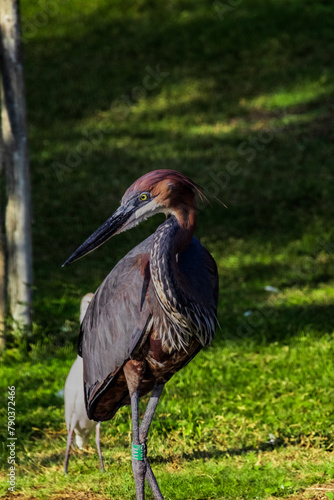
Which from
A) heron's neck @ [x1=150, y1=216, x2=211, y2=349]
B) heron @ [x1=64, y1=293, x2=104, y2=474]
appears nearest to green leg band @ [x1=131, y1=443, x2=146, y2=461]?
heron's neck @ [x1=150, y1=216, x2=211, y2=349]

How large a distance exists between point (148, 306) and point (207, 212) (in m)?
7.20

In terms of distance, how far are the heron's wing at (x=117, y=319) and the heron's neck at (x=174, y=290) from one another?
15 centimetres

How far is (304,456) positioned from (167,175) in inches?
95.6

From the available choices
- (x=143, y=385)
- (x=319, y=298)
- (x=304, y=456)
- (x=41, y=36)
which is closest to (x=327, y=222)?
(x=319, y=298)

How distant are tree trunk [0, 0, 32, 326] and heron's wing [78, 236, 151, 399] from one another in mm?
2922

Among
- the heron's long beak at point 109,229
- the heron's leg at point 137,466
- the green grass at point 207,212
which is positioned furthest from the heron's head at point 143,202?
the green grass at point 207,212

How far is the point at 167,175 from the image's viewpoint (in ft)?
11.7

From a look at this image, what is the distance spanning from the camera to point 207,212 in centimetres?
1088

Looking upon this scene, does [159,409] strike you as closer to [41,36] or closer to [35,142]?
[35,142]

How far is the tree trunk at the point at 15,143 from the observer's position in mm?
6797

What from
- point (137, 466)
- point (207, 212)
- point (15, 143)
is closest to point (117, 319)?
point (137, 466)

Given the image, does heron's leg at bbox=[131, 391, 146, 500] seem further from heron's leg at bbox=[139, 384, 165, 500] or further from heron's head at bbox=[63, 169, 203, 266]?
heron's head at bbox=[63, 169, 203, 266]

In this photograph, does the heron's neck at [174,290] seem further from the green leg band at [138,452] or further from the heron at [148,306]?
the green leg band at [138,452]

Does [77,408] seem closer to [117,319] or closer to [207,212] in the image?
[117,319]
